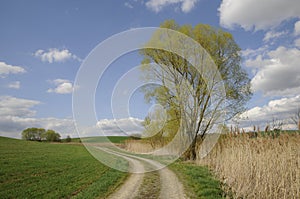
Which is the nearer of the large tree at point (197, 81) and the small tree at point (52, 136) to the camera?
the large tree at point (197, 81)

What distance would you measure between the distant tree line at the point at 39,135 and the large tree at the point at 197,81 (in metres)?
84.2

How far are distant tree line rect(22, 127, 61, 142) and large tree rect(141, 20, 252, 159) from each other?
8421 centimetres

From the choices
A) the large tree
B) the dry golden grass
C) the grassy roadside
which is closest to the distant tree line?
the large tree

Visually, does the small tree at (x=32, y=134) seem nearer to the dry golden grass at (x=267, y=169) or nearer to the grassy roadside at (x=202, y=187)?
the grassy roadside at (x=202, y=187)

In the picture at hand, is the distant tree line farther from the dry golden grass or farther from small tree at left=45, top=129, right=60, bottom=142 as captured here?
the dry golden grass

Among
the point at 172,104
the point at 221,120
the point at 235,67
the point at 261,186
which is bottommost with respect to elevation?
the point at 261,186

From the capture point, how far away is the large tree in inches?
888

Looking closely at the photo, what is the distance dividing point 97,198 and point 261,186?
591 cm

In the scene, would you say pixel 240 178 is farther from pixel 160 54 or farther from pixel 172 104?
pixel 160 54

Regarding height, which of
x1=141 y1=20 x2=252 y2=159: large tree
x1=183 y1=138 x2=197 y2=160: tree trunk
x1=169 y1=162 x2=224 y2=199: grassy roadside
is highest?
x1=141 y1=20 x2=252 y2=159: large tree

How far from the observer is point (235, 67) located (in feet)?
76.4

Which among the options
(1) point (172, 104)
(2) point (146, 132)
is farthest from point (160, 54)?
(2) point (146, 132)

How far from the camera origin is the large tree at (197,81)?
74.0 ft

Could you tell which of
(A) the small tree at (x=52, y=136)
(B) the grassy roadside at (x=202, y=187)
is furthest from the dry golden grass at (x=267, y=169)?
(A) the small tree at (x=52, y=136)
